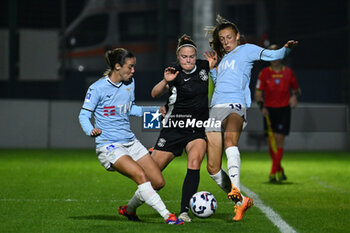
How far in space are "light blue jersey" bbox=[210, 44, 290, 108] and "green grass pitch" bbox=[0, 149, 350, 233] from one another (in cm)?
116

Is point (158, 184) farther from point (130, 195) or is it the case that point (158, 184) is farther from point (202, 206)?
point (130, 195)

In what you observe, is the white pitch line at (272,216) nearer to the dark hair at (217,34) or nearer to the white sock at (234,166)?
the white sock at (234,166)

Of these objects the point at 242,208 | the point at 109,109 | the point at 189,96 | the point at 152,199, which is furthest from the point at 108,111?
the point at 242,208

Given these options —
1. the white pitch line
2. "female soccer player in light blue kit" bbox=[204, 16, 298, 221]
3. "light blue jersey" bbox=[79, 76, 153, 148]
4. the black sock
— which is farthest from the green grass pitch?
"light blue jersey" bbox=[79, 76, 153, 148]

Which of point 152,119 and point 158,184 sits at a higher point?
point 152,119

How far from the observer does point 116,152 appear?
7375 mm

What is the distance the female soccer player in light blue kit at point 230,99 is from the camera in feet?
25.2

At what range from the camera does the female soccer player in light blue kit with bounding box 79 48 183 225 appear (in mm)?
7309

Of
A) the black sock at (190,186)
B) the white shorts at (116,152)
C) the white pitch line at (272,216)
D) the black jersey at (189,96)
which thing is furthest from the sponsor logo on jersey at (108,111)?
the white pitch line at (272,216)

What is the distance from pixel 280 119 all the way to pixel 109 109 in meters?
5.24

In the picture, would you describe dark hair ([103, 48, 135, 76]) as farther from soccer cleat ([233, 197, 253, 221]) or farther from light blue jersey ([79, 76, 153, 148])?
soccer cleat ([233, 197, 253, 221])

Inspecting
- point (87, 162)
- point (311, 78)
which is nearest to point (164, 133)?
point (87, 162)

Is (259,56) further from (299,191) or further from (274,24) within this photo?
(274,24)

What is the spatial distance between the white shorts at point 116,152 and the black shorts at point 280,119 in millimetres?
4911
